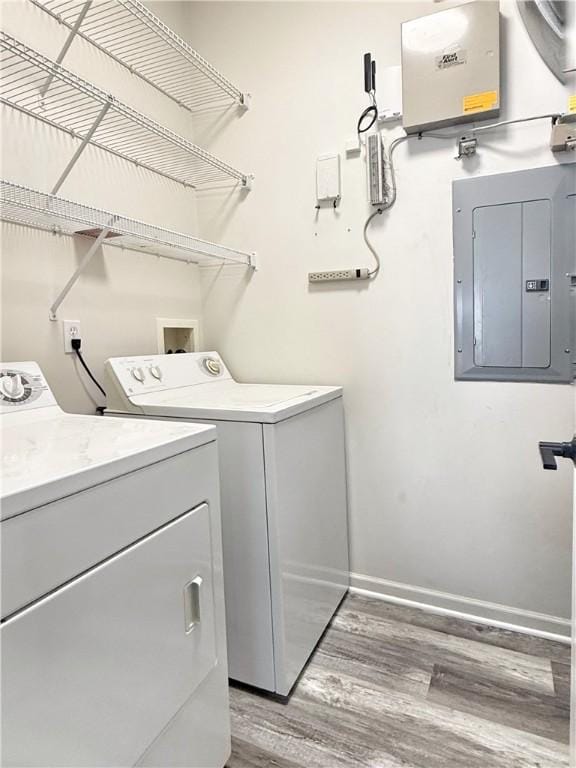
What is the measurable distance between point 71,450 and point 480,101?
1.70m

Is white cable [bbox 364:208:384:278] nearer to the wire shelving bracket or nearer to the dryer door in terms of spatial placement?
the wire shelving bracket

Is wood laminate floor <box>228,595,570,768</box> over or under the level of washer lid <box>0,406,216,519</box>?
under

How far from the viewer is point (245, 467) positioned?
4.40ft

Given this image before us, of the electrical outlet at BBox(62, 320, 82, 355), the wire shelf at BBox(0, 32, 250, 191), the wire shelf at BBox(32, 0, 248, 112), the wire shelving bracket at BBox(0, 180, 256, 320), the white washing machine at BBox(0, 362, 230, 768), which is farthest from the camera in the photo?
the electrical outlet at BBox(62, 320, 82, 355)

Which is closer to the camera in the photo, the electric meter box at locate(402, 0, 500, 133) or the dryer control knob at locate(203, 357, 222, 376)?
the electric meter box at locate(402, 0, 500, 133)

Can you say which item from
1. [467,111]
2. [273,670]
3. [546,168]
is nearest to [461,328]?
[546,168]

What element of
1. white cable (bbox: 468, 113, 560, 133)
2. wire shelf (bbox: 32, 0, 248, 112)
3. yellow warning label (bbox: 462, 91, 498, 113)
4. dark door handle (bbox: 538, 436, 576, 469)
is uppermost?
wire shelf (bbox: 32, 0, 248, 112)

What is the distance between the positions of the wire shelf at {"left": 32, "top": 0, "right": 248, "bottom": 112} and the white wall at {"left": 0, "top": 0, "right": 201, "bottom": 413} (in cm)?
5

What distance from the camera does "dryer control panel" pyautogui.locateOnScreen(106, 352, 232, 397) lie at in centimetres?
153

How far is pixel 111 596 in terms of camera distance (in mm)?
785

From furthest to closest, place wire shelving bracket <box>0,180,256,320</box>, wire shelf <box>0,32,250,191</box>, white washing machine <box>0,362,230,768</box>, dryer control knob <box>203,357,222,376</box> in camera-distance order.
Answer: dryer control knob <box>203,357,222,376</box> → wire shelving bracket <box>0,180,256,320</box> → wire shelf <box>0,32,250,191</box> → white washing machine <box>0,362,230,768</box>

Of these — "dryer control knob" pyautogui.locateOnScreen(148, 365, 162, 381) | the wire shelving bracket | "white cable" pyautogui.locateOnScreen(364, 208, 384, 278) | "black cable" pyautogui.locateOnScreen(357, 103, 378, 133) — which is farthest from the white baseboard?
"black cable" pyautogui.locateOnScreen(357, 103, 378, 133)

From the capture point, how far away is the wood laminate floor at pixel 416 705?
3.93ft

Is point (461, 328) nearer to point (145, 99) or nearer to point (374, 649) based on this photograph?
point (374, 649)
